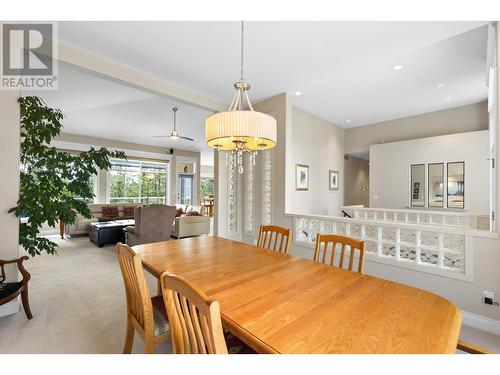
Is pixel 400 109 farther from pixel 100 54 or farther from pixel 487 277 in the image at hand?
pixel 100 54

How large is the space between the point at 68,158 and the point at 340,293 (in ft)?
9.44

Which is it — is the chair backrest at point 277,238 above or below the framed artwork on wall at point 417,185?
below

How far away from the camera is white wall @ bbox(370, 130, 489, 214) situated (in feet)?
16.1

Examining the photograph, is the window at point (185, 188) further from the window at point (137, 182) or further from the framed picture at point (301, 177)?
the framed picture at point (301, 177)

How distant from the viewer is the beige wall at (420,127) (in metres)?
5.23

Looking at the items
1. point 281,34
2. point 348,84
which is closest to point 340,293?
point 281,34

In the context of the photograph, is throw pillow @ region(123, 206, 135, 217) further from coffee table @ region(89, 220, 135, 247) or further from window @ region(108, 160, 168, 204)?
coffee table @ region(89, 220, 135, 247)

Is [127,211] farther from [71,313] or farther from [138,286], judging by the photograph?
[138,286]

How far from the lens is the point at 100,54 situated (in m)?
2.71

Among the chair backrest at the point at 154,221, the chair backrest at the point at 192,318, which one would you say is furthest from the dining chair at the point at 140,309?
the chair backrest at the point at 154,221

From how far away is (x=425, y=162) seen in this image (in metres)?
5.64

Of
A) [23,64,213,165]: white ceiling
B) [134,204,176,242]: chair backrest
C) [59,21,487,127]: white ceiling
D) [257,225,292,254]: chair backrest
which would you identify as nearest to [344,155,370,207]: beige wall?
[59,21,487,127]: white ceiling

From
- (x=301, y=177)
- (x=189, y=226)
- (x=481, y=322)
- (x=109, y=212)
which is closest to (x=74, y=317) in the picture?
(x=189, y=226)

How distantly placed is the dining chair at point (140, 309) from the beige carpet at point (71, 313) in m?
0.46
